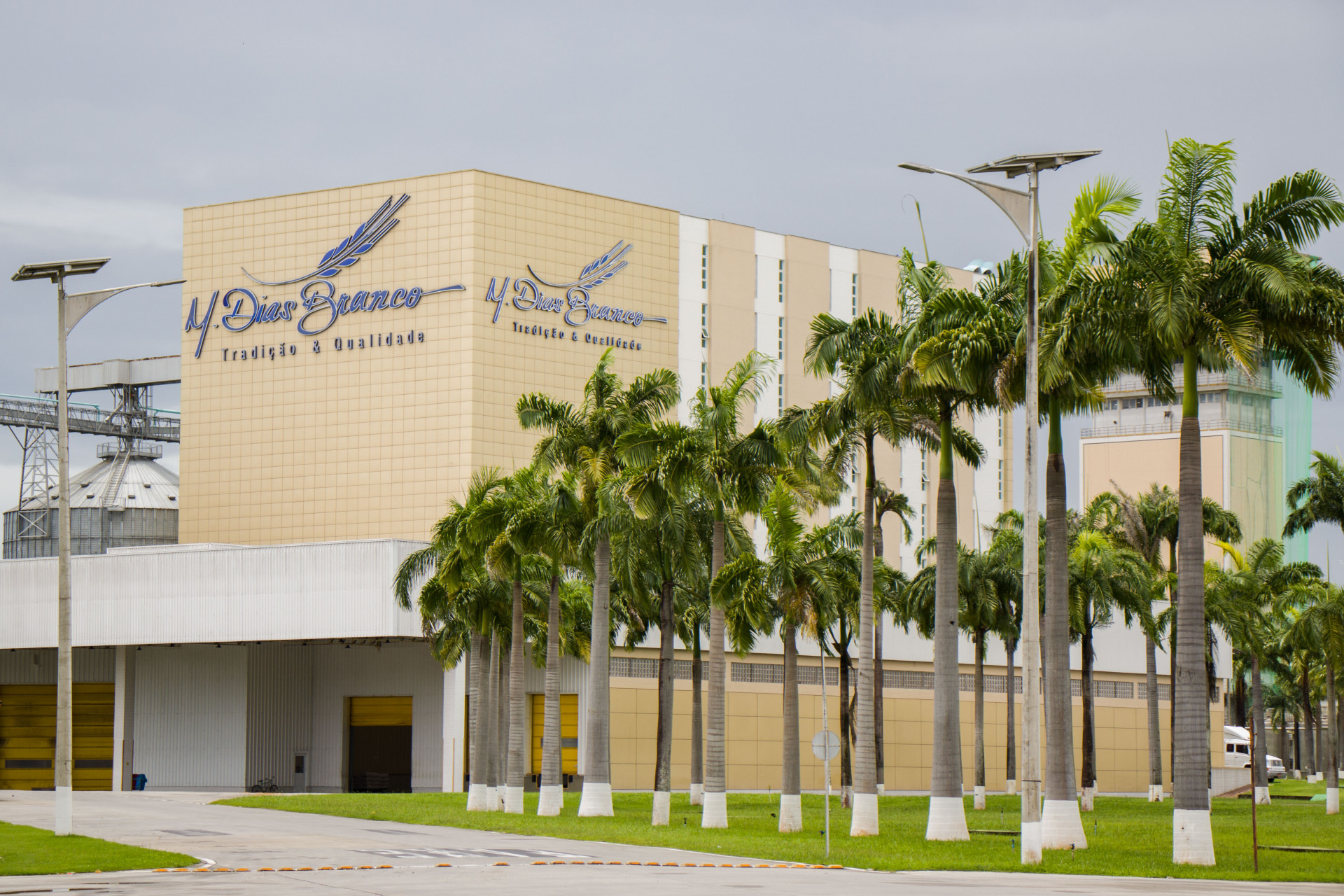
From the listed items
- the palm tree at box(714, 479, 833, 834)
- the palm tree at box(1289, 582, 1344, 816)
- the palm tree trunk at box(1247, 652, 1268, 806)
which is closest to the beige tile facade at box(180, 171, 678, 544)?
the palm tree trunk at box(1247, 652, 1268, 806)

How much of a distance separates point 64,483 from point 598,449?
54.7 ft

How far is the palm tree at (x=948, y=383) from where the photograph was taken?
35.3 m

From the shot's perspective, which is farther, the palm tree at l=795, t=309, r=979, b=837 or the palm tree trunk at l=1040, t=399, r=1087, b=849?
the palm tree at l=795, t=309, r=979, b=837

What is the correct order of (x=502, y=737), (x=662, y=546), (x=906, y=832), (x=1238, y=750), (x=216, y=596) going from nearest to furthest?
(x=906, y=832), (x=662, y=546), (x=502, y=737), (x=216, y=596), (x=1238, y=750)

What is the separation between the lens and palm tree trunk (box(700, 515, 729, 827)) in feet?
142

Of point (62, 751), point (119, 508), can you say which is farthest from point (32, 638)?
point (62, 751)

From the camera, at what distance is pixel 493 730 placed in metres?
58.0

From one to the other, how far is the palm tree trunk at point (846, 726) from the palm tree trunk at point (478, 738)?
1308 centimetres

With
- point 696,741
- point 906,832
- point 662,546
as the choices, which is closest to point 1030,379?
point 906,832

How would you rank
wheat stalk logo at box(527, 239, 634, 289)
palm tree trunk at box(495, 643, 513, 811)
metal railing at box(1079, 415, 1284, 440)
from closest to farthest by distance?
palm tree trunk at box(495, 643, 513, 811) → wheat stalk logo at box(527, 239, 634, 289) → metal railing at box(1079, 415, 1284, 440)

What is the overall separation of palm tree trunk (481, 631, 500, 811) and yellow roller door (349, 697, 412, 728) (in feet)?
79.2

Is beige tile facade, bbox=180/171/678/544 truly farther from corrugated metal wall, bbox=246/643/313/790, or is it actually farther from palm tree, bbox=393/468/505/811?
palm tree, bbox=393/468/505/811

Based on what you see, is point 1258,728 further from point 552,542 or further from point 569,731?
point 552,542

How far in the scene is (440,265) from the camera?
276ft
